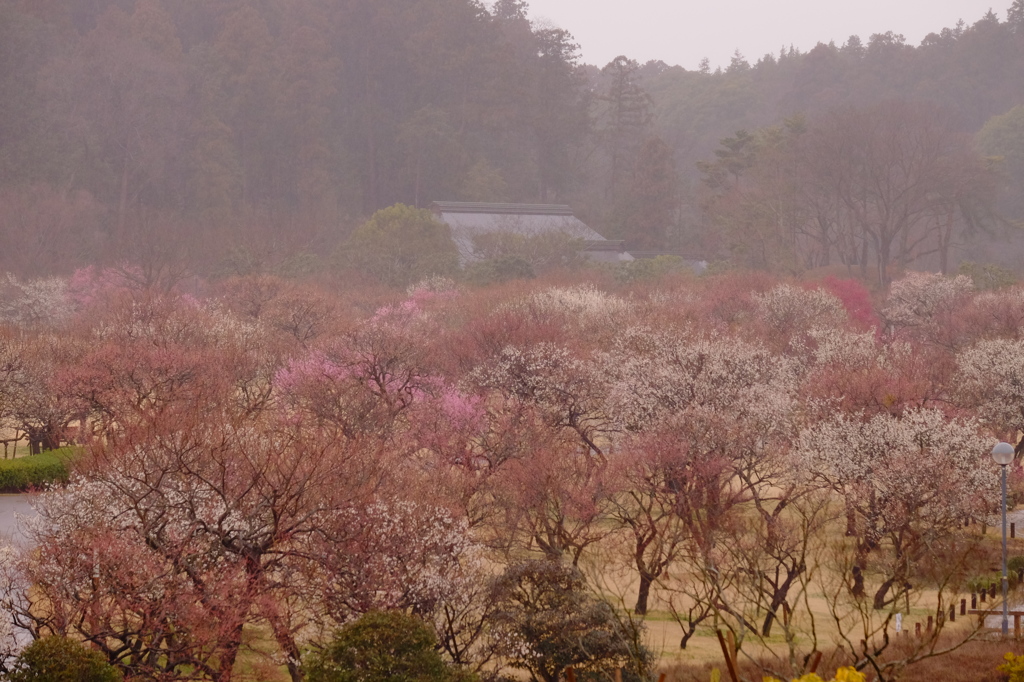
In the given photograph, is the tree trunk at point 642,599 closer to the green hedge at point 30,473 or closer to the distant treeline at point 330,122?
the green hedge at point 30,473

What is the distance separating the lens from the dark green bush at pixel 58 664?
1425 cm

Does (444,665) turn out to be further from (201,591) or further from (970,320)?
(970,320)

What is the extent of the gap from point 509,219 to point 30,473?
47.1 metres

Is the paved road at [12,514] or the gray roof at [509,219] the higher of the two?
the gray roof at [509,219]

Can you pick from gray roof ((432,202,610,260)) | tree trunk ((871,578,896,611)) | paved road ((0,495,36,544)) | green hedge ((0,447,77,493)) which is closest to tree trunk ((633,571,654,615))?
tree trunk ((871,578,896,611))

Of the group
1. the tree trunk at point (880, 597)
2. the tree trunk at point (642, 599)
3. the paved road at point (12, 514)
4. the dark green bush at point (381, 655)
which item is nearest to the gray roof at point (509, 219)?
the paved road at point (12, 514)

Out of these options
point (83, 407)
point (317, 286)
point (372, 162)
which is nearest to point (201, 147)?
point (372, 162)

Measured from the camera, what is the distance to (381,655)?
1462cm

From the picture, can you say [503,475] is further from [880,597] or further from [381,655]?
[381,655]

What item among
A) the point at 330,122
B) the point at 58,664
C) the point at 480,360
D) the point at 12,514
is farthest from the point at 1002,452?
the point at 330,122

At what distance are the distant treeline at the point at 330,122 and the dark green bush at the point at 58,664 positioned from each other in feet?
144

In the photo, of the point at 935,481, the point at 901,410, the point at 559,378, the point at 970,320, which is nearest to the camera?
the point at 935,481

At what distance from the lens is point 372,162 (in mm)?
87438

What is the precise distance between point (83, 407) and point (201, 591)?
51.8ft
